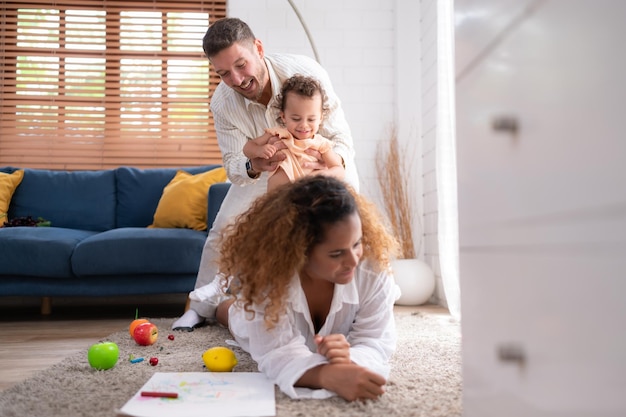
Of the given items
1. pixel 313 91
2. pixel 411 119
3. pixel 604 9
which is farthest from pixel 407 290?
pixel 604 9

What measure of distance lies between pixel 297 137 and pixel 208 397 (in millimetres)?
987

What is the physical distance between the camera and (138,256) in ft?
9.27

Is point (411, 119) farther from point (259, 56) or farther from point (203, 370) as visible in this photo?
point (203, 370)

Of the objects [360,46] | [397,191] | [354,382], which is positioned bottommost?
[354,382]

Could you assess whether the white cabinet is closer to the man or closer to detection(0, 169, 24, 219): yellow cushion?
the man

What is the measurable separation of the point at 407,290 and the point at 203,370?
5.92 feet

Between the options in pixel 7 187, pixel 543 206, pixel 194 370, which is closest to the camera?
pixel 543 206

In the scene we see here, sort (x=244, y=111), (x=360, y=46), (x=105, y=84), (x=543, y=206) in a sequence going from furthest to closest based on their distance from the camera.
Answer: (x=105, y=84), (x=360, y=46), (x=244, y=111), (x=543, y=206)

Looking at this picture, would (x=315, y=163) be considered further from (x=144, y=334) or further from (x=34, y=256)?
(x=34, y=256)

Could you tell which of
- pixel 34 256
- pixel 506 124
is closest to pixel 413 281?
pixel 34 256

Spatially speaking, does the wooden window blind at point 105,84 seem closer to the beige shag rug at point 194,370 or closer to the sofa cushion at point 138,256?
the sofa cushion at point 138,256

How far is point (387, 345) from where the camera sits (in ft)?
4.95

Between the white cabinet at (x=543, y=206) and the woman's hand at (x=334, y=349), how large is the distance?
371 mm

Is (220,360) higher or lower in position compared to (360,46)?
lower
